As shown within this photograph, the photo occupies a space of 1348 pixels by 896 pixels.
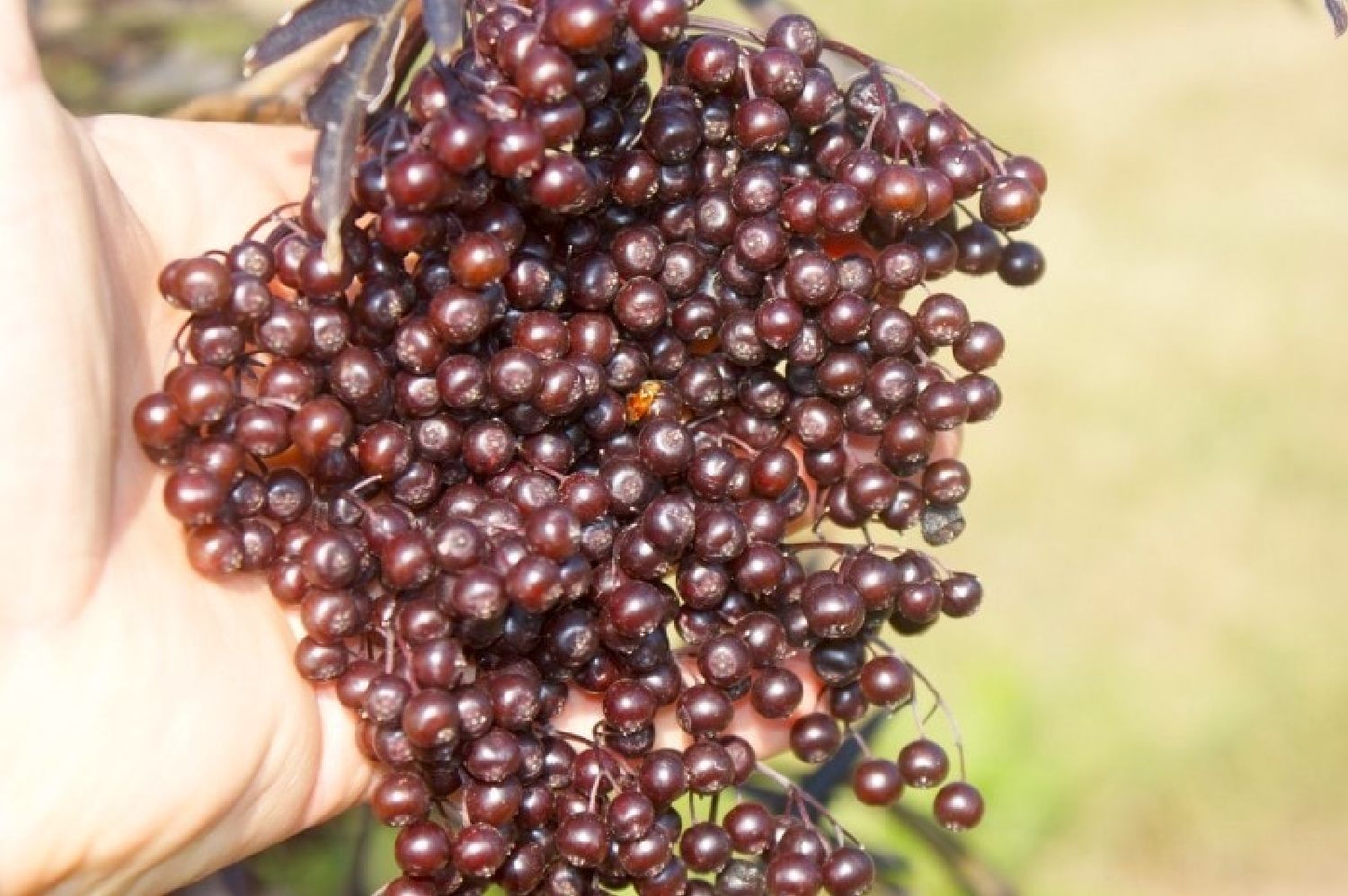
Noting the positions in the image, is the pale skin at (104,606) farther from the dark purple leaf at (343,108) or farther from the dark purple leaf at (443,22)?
the dark purple leaf at (443,22)

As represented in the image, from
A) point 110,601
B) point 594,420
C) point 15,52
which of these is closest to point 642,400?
point 594,420

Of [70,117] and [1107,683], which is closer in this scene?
[70,117]

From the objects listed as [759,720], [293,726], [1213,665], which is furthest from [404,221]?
[1213,665]

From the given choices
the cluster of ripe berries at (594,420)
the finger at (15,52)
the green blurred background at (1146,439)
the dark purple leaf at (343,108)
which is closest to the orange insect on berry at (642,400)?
the cluster of ripe berries at (594,420)

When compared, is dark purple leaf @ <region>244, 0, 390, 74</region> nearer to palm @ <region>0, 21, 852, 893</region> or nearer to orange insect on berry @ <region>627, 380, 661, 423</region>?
palm @ <region>0, 21, 852, 893</region>

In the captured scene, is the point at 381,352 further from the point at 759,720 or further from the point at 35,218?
the point at 759,720

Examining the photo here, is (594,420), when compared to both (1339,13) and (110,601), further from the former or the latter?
(1339,13)
